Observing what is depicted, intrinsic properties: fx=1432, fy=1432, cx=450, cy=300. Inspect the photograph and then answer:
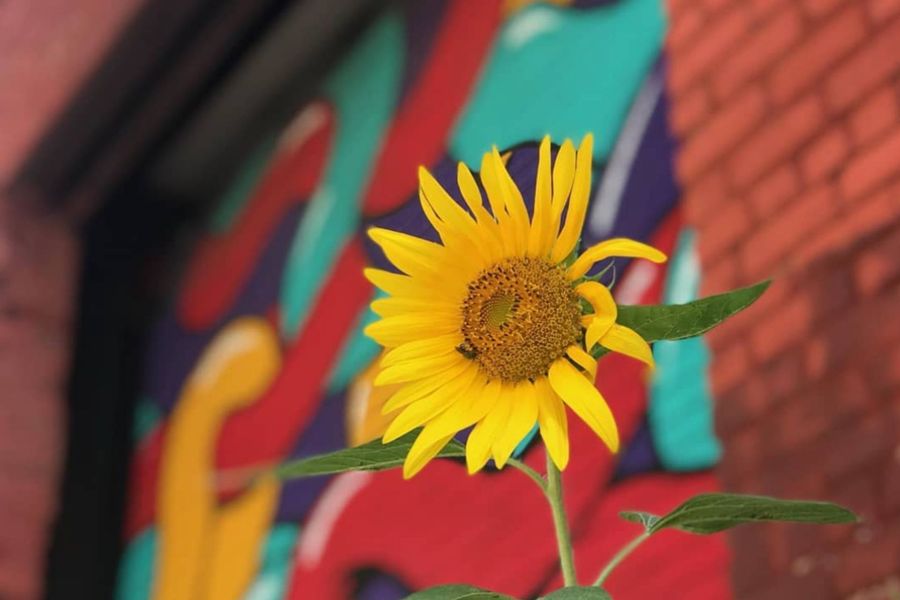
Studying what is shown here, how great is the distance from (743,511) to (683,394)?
119 centimetres

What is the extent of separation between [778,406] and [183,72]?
6.14ft

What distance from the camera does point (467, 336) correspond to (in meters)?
0.70

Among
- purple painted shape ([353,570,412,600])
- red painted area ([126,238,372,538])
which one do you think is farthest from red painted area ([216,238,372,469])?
purple painted shape ([353,570,412,600])

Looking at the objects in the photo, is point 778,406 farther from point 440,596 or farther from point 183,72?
point 183,72

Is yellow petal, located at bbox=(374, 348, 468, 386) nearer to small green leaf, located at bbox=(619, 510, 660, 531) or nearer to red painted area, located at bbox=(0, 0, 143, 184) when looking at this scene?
small green leaf, located at bbox=(619, 510, 660, 531)

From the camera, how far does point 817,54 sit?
172 centimetres

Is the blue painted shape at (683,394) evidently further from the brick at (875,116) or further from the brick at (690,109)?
the brick at (875,116)

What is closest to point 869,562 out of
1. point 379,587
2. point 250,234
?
point 379,587

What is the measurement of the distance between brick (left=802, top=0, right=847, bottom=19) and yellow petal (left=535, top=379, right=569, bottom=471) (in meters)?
1.19

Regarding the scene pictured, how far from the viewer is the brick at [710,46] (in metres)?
1.87

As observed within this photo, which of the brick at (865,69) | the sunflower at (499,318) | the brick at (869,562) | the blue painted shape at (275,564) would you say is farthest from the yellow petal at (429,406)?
the blue painted shape at (275,564)

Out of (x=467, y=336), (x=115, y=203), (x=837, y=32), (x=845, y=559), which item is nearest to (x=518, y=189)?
(x=467, y=336)

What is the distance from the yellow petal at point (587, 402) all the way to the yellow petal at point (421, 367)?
0.06 meters

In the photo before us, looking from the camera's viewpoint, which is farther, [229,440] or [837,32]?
[229,440]
